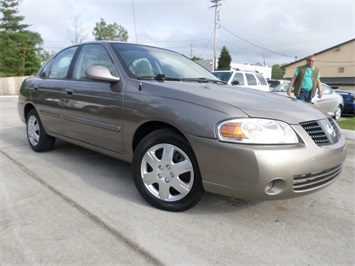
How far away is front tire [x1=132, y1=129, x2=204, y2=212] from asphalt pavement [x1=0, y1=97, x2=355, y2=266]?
4.8 inches

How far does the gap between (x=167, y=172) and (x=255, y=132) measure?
2.79 ft

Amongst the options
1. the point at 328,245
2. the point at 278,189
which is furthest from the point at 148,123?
the point at 328,245

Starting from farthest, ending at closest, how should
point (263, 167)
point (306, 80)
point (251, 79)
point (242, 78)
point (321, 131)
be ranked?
1. point (251, 79)
2. point (242, 78)
3. point (306, 80)
4. point (321, 131)
5. point (263, 167)

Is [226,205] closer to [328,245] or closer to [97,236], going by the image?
[328,245]

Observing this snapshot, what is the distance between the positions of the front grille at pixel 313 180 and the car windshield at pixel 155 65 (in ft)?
5.26

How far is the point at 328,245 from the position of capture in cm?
219

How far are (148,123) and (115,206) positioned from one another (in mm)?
834

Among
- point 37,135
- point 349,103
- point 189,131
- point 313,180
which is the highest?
point 189,131

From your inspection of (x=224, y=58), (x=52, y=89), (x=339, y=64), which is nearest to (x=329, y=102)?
(x=52, y=89)

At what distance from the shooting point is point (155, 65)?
332 centimetres

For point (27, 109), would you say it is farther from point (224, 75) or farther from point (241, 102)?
point (224, 75)

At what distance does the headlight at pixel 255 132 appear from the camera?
7.20ft

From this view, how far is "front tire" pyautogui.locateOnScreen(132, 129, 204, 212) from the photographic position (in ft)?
8.13

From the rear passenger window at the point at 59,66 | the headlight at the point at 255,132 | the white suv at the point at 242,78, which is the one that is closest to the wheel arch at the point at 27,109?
the rear passenger window at the point at 59,66
